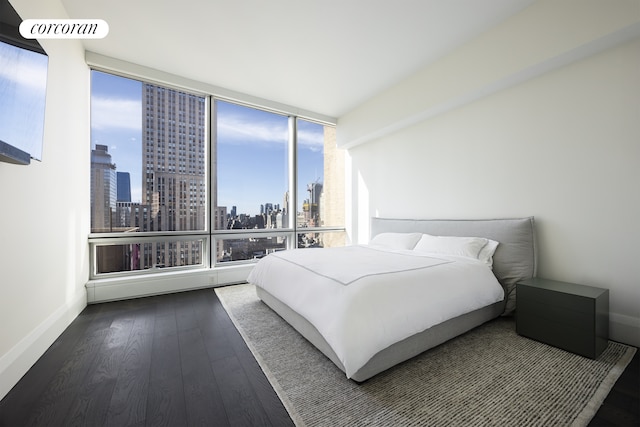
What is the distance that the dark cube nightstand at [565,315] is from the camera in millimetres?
1907

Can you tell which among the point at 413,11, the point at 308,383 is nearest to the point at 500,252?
the point at 308,383

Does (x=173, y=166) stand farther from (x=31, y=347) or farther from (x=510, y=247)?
(x=510, y=247)

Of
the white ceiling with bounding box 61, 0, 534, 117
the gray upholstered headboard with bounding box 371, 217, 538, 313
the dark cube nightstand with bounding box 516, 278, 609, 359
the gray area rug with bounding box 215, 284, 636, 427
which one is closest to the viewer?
the gray area rug with bounding box 215, 284, 636, 427

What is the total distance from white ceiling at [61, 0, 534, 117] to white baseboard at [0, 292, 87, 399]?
2877 mm

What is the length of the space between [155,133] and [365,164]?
11.5 ft

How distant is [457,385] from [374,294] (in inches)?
29.1

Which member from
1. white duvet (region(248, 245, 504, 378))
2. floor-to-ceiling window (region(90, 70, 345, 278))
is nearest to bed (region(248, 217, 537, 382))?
white duvet (region(248, 245, 504, 378))

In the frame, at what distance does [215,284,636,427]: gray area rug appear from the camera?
54.2 inches

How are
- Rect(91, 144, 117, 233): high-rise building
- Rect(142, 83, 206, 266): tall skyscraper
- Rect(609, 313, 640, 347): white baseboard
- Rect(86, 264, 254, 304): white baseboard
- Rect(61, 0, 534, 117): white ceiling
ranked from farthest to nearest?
Rect(142, 83, 206, 266): tall skyscraper
Rect(91, 144, 117, 233): high-rise building
Rect(86, 264, 254, 304): white baseboard
Rect(61, 0, 534, 117): white ceiling
Rect(609, 313, 640, 347): white baseboard

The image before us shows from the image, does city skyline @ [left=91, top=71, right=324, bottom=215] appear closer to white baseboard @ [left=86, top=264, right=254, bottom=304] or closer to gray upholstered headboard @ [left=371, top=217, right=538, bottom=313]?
white baseboard @ [left=86, top=264, right=254, bottom=304]

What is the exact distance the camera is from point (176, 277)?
11.8 feet

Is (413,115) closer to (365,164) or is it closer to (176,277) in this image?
(365,164)

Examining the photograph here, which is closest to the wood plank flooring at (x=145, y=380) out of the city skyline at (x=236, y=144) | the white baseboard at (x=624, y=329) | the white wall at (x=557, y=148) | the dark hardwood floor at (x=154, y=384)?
the dark hardwood floor at (x=154, y=384)

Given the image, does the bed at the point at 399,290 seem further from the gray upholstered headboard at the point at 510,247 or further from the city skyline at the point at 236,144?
the city skyline at the point at 236,144
